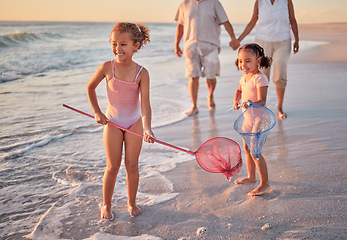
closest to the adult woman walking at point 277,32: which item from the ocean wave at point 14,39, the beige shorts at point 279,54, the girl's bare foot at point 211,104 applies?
the beige shorts at point 279,54

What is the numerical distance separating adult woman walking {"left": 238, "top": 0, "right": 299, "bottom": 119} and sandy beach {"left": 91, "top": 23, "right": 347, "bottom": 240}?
2.24ft

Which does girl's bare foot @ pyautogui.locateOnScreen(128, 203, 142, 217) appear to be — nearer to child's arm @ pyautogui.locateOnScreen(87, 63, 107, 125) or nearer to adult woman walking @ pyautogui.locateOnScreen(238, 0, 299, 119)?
child's arm @ pyautogui.locateOnScreen(87, 63, 107, 125)

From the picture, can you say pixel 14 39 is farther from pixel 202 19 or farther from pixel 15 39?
pixel 202 19

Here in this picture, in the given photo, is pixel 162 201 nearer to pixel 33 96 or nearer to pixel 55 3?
pixel 33 96

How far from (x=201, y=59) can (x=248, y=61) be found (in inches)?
135

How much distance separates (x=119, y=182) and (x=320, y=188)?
6.10ft

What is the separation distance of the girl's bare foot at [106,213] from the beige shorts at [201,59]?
3891 mm

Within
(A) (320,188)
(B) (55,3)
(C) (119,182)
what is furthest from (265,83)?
(B) (55,3)

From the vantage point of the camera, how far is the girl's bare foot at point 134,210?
9.84 ft

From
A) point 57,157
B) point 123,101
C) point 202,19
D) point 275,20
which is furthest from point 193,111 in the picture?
point 123,101

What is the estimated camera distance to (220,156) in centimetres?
299

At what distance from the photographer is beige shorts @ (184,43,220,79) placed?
648 cm

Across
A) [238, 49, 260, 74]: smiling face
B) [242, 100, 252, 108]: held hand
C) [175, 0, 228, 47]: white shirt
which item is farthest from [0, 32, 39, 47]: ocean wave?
[242, 100, 252, 108]: held hand

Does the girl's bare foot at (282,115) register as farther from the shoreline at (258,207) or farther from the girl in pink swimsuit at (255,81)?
the girl in pink swimsuit at (255,81)
